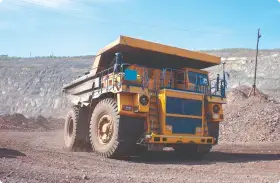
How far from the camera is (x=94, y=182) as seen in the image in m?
5.32

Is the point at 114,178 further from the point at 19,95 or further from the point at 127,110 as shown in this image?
the point at 19,95

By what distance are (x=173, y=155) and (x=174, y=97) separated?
99.0 inches

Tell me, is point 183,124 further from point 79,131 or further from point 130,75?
point 79,131

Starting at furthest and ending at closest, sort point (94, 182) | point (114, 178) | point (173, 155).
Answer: point (173, 155) < point (114, 178) < point (94, 182)

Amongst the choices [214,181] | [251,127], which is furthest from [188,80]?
[251,127]

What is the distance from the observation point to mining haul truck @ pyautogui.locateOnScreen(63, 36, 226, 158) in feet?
29.2

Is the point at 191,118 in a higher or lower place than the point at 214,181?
higher

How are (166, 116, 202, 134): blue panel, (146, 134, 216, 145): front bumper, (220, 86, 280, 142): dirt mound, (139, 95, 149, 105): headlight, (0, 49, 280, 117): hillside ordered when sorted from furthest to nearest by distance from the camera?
1. (0, 49, 280, 117): hillside
2. (220, 86, 280, 142): dirt mound
3. (166, 116, 202, 134): blue panel
4. (139, 95, 149, 105): headlight
5. (146, 134, 216, 145): front bumper

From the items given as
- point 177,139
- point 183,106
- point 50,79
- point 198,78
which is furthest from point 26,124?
point 50,79

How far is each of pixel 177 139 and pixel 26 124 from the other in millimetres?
21925

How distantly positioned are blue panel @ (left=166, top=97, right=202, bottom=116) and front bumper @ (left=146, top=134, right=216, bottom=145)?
0.67 m

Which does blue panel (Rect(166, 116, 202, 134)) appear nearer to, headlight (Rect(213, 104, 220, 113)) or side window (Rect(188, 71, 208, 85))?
headlight (Rect(213, 104, 220, 113))

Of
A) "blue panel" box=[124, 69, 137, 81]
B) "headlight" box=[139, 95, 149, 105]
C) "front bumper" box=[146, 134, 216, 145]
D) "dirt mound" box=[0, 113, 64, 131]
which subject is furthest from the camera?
"dirt mound" box=[0, 113, 64, 131]

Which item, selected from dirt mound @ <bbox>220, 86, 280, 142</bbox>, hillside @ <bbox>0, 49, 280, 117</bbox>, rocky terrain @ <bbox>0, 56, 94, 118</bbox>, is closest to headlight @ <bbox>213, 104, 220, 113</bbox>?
dirt mound @ <bbox>220, 86, 280, 142</bbox>
